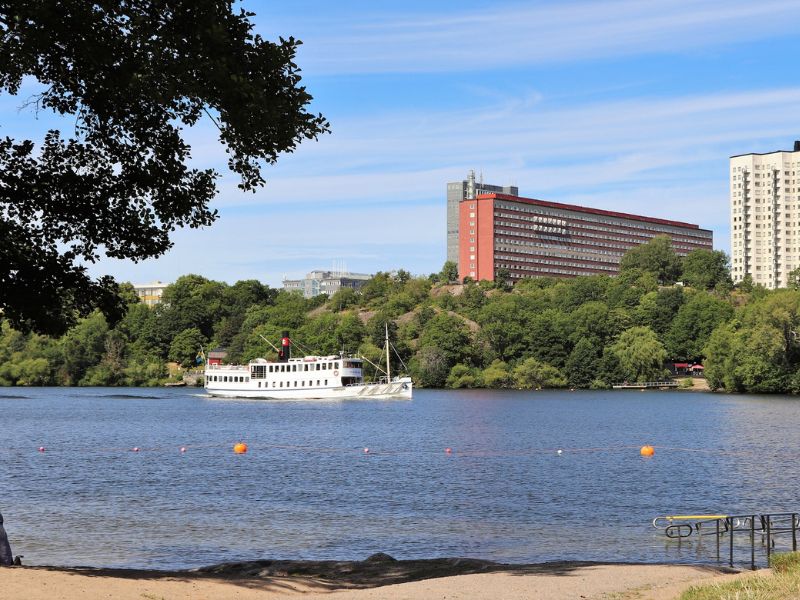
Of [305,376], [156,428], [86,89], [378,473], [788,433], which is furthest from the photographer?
[305,376]

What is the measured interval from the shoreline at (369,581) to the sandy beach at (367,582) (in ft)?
0.08

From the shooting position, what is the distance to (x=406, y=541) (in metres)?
37.8

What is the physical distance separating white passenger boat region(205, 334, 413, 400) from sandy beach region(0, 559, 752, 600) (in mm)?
127598

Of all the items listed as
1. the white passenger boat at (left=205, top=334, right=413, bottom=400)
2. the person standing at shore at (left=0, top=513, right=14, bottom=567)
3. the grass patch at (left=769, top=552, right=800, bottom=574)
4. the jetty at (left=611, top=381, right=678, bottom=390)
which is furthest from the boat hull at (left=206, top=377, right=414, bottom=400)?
the grass patch at (left=769, top=552, right=800, bottom=574)

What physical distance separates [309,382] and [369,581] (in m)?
135

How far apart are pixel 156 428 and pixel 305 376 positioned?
201 ft

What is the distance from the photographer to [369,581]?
2770cm

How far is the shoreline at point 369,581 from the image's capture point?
22.9 metres

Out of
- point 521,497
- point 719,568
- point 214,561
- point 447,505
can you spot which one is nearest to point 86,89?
point 214,561

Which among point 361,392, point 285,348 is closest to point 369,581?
point 361,392

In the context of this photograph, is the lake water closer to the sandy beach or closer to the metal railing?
the metal railing

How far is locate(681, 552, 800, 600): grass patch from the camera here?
1914 cm

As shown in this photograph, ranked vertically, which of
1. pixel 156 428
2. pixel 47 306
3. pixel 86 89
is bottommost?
pixel 156 428

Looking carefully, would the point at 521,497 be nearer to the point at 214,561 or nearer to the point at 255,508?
the point at 255,508
